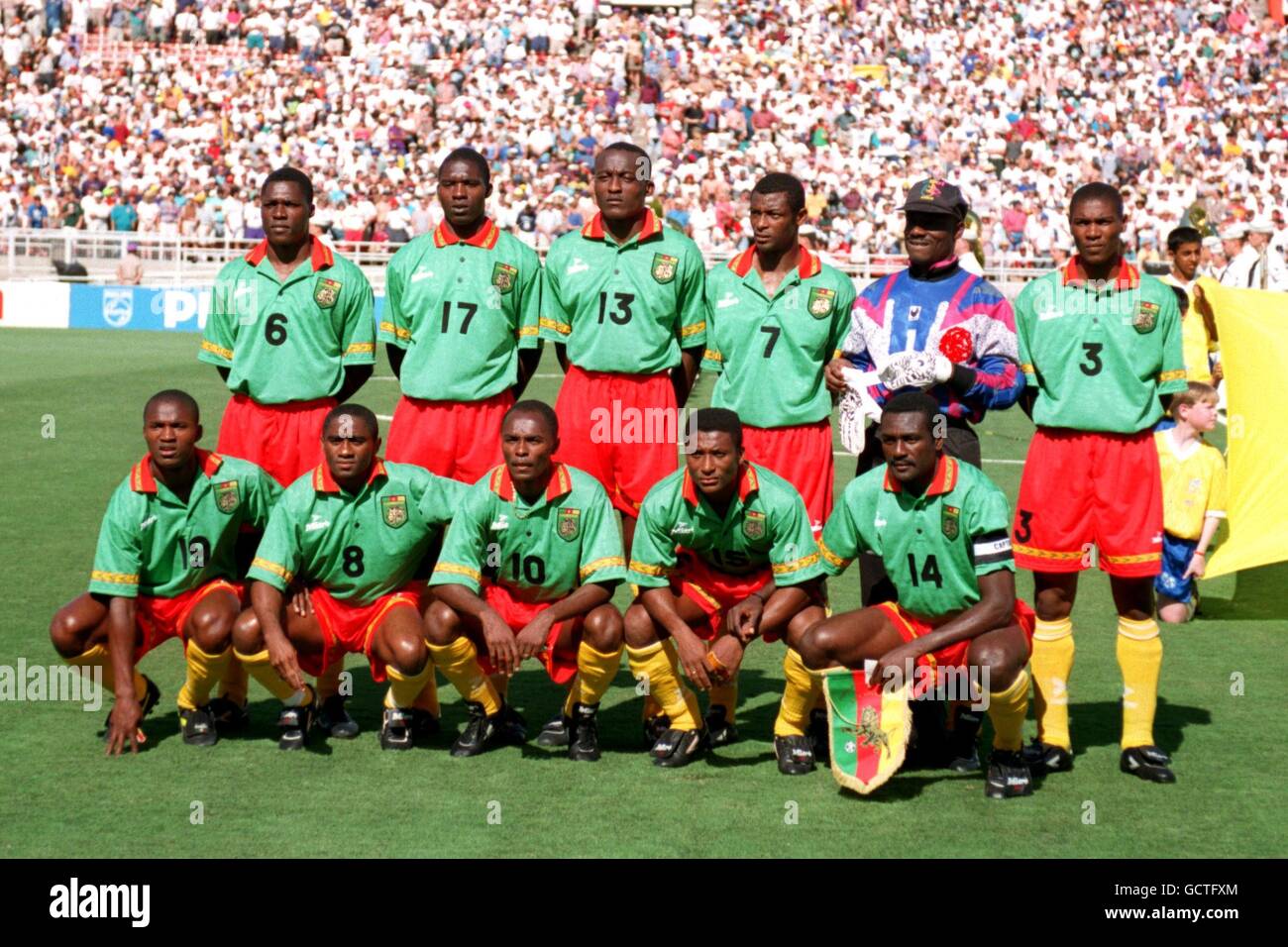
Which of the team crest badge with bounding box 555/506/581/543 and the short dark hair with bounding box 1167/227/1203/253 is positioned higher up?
the short dark hair with bounding box 1167/227/1203/253

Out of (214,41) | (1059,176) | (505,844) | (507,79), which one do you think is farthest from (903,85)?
(505,844)

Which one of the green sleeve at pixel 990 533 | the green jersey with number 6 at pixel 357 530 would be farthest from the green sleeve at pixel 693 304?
the green sleeve at pixel 990 533

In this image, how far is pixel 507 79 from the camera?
33.1 m

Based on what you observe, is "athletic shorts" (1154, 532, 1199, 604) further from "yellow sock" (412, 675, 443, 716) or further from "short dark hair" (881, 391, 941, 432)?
"yellow sock" (412, 675, 443, 716)

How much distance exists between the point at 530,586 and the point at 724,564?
0.75 meters

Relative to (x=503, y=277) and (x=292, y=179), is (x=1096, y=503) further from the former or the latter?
(x=292, y=179)

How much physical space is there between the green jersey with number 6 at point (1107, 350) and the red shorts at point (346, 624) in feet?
8.49

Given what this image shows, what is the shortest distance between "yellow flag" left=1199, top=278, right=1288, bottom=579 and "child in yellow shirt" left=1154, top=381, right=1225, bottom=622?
0.17 meters

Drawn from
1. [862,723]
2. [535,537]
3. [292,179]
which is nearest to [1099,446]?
[862,723]

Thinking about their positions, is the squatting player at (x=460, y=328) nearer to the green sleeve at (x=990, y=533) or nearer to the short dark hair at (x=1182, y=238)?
the green sleeve at (x=990, y=533)

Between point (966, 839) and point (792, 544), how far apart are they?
136 centimetres

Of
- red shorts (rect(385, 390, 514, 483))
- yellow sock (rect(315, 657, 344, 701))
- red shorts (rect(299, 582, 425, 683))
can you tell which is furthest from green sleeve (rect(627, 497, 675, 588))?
yellow sock (rect(315, 657, 344, 701))

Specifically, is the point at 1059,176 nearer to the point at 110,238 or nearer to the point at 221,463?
the point at 110,238

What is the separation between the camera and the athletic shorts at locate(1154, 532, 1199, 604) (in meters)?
9.31
